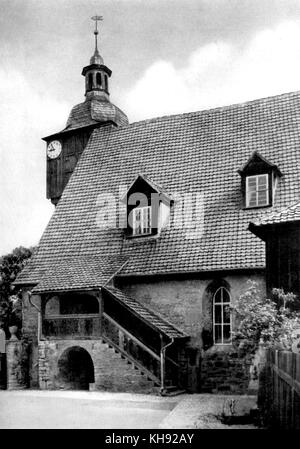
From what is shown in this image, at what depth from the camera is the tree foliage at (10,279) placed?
3856 centimetres

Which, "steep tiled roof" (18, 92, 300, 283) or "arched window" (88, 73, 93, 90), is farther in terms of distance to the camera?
"arched window" (88, 73, 93, 90)

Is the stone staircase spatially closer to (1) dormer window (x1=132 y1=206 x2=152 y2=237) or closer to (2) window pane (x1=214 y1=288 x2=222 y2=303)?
(2) window pane (x1=214 y1=288 x2=222 y2=303)

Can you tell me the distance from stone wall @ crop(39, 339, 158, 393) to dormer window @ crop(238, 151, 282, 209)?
6.49m

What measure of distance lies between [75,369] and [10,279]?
19.6 m

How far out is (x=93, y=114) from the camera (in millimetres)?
27016

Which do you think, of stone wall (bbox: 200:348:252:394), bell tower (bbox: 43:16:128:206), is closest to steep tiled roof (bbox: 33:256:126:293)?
stone wall (bbox: 200:348:252:394)

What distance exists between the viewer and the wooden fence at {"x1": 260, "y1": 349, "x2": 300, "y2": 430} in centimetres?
760

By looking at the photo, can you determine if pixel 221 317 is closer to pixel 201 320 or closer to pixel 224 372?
pixel 201 320

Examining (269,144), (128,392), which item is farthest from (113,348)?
(269,144)

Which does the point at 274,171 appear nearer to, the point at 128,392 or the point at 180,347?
the point at 180,347

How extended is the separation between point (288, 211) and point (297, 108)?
8122 millimetres

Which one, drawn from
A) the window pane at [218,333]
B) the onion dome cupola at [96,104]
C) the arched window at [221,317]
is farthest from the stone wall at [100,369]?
the onion dome cupola at [96,104]

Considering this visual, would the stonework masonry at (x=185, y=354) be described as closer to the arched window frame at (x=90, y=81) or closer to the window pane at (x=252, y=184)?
the window pane at (x=252, y=184)

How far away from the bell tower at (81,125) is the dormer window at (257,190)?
30.5 ft
